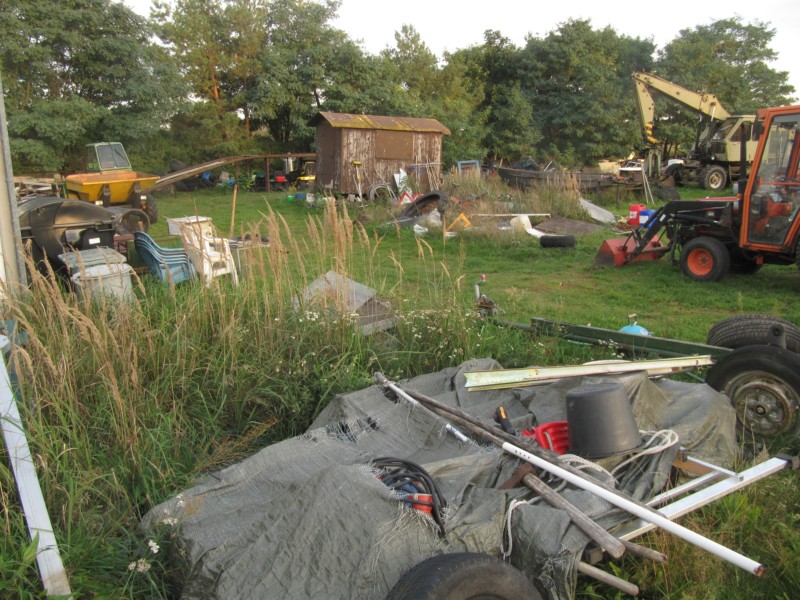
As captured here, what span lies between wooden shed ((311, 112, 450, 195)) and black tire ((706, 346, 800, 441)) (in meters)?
14.4

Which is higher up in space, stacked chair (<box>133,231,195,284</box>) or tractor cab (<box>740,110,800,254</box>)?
tractor cab (<box>740,110,800,254</box>)

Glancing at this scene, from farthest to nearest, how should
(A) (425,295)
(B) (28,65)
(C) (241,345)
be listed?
1. (B) (28,65)
2. (A) (425,295)
3. (C) (241,345)

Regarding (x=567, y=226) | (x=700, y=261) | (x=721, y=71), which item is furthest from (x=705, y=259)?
(x=721, y=71)

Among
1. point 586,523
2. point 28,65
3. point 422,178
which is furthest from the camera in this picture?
point 28,65

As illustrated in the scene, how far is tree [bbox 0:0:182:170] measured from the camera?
20406 mm

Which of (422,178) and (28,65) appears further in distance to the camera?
(28,65)

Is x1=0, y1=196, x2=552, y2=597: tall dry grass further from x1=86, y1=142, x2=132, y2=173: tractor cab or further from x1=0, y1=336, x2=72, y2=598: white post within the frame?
x1=86, y1=142, x2=132, y2=173: tractor cab

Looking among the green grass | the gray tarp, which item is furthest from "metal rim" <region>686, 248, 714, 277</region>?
the gray tarp

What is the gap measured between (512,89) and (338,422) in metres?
31.2

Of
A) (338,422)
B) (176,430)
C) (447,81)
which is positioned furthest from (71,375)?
(447,81)

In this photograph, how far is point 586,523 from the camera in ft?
7.67

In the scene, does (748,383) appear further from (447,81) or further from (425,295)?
(447,81)

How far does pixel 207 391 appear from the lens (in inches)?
151

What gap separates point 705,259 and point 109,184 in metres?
13.1
